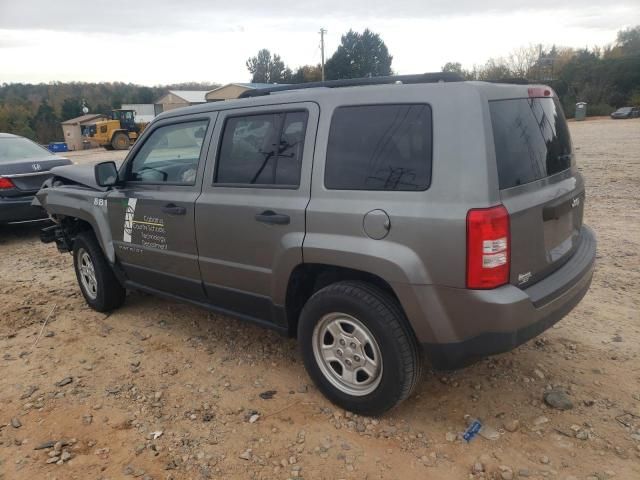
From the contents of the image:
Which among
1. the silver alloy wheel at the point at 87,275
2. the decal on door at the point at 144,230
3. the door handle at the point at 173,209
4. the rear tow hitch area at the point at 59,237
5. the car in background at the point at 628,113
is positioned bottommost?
the car in background at the point at 628,113

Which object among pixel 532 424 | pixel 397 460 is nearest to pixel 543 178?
pixel 532 424

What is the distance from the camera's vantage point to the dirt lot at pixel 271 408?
2.60m

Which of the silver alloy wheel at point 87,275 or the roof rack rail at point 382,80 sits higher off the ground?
the roof rack rail at point 382,80

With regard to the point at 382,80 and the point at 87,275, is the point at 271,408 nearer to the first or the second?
the point at 382,80

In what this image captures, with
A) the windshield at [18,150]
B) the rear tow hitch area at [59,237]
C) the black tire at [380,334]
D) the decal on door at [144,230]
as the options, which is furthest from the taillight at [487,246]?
the windshield at [18,150]

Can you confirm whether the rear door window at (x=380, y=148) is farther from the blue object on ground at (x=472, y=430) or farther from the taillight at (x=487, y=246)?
the blue object on ground at (x=472, y=430)

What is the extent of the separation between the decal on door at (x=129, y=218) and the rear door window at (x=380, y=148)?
1.92 metres

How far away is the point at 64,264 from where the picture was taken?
6.46 metres

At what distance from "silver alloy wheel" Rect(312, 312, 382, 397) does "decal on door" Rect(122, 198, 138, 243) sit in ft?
6.39

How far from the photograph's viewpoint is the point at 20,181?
750cm

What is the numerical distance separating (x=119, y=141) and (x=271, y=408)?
36.3m

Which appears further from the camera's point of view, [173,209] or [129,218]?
[129,218]

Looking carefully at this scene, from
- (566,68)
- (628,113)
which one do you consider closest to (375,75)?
(566,68)

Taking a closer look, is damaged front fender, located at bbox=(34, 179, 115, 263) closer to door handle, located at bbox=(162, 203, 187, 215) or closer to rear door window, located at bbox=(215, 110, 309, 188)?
door handle, located at bbox=(162, 203, 187, 215)
